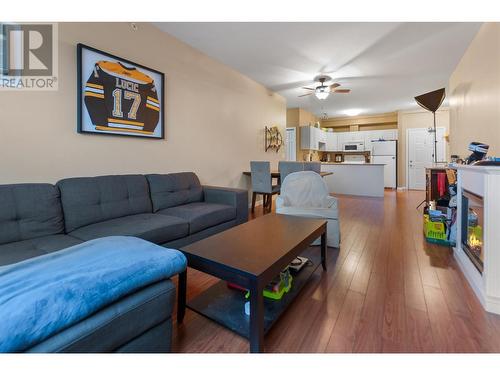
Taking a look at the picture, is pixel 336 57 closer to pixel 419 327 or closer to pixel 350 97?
pixel 350 97

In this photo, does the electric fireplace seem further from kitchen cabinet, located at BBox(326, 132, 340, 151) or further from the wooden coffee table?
kitchen cabinet, located at BBox(326, 132, 340, 151)

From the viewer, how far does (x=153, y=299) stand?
3.35ft

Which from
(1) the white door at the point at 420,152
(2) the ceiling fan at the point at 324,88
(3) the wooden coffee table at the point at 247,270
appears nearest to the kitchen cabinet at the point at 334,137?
(1) the white door at the point at 420,152

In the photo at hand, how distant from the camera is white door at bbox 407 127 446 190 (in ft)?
23.3

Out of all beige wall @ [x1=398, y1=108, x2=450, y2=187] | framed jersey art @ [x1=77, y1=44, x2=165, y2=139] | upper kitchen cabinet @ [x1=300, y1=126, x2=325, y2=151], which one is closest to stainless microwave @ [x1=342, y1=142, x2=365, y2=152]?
beige wall @ [x1=398, y1=108, x2=450, y2=187]

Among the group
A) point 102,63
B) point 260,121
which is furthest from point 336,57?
point 102,63

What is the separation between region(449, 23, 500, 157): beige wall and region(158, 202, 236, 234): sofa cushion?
111 inches

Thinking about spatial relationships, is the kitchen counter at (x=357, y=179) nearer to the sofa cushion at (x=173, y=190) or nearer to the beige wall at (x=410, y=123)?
the beige wall at (x=410, y=123)

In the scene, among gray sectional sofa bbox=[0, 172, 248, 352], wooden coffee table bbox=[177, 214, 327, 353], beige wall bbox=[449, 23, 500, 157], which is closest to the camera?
gray sectional sofa bbox=[0, 172, 248, 352]

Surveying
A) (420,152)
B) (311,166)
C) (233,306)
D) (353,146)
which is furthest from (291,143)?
(233,306)

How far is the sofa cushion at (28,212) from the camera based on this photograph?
1617 mm

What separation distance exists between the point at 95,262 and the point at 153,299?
286 mm

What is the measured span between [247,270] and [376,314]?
3.02 ft

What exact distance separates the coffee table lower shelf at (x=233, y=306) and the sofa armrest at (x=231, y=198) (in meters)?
1.31
